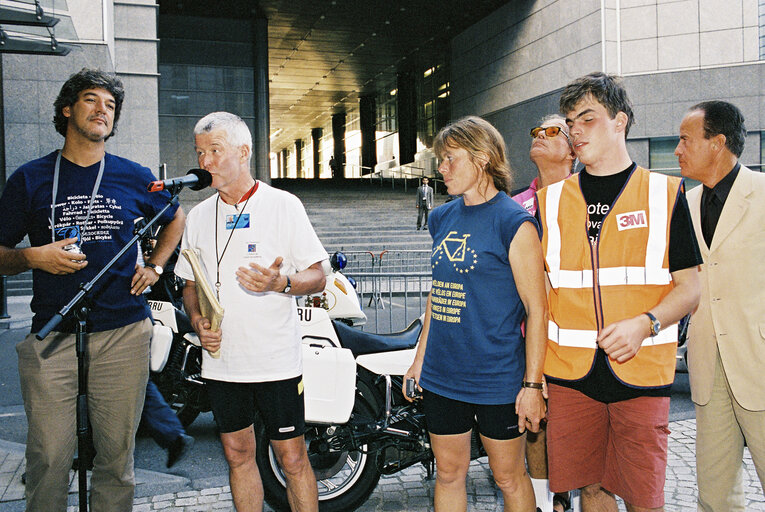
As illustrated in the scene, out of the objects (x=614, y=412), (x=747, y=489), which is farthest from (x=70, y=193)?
(x=747, y=489)

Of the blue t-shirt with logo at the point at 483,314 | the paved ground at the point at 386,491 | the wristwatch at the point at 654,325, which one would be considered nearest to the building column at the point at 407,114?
the paved ground at the point at 386,491

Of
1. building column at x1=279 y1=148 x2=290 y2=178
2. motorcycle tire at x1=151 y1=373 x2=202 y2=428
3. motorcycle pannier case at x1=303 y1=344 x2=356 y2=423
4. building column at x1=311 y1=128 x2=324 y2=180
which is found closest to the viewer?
motorcycle pannier case at x1=303 y1=344 x2=356 y2=423

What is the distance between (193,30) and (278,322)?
30.3 m

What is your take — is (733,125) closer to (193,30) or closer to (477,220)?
(477,220)

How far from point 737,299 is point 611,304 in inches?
34.1

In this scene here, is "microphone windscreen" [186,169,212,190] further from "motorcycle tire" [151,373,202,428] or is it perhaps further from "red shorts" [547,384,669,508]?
"motorcycle tire" [151,373,202,428]

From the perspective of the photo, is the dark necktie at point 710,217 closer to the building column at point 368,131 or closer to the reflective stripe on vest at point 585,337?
the reflective stripe on vest at point 585,337

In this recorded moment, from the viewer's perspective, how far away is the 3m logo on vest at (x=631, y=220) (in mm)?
2404

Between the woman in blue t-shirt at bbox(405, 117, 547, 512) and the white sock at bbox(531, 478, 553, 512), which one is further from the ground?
the woman in blue t-shirt at bbox(405, 117, 547, 512)

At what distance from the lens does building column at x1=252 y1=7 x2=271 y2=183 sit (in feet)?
101

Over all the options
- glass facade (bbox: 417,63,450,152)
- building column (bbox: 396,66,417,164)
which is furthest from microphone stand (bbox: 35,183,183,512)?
building column (bbox: 396,66,417,164)

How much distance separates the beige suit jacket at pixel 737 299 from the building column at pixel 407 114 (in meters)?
40.2

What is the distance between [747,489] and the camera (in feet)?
13.2

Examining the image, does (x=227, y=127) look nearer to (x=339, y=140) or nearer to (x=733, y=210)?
(x=733, y=210)
